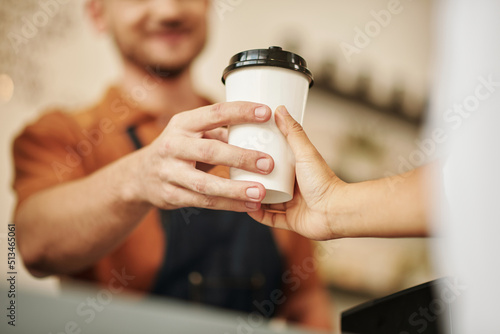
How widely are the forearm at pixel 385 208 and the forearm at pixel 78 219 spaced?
398 mm

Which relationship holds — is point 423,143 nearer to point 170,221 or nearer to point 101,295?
point 170,221

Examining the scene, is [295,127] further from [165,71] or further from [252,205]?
[165,71]

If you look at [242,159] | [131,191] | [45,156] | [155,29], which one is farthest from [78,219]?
[155,29]

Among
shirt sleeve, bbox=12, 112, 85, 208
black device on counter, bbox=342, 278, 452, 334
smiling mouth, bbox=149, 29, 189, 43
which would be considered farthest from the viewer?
smiling mouth, bbox=149, 29, 189, 43

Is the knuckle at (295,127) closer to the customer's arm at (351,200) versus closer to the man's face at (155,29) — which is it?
the customer's arm at (351,200)

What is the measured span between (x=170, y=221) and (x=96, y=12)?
835mm

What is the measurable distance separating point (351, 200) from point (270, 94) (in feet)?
0.63

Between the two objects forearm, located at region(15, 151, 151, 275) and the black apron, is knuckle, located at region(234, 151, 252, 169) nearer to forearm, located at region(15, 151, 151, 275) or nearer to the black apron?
forearm, located at region(15, 151, 151, 275)

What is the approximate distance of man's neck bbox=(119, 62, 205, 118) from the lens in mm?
1465

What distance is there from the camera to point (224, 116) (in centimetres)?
55

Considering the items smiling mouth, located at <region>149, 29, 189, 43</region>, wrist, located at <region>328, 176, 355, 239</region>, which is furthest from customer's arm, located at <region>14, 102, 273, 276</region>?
smiling mouth, located at <region>149, 29, 189, 43</region>

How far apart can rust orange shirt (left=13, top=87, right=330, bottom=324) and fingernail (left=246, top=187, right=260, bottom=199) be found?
2.92 feet

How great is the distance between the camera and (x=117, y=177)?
79 cm

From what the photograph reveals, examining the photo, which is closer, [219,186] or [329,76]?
[219,186]
